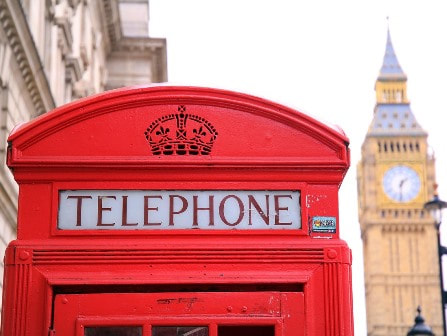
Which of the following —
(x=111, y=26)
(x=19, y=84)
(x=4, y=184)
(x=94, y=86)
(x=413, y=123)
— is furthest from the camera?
(x=413, y=123)

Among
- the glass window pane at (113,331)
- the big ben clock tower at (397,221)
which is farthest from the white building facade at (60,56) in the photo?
the big ben clock tower at (397,221)

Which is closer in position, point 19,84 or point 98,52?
point 19,84

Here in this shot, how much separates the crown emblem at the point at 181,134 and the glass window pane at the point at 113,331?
0.66 metres

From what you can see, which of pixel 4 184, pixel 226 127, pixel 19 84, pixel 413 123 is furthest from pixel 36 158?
pixel 413 123

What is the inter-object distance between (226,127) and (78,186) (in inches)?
23.1

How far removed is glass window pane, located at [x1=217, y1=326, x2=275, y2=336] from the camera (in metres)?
3.53

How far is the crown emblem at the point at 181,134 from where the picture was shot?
3.71 meters

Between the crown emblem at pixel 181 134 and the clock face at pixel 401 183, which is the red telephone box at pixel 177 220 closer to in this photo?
the crown emblem at pixel 181 134

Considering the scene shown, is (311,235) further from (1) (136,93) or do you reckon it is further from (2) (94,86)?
(2) (94,86)

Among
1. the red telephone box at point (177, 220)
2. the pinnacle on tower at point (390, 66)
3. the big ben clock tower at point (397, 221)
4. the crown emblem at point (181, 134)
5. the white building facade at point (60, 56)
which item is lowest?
the red telephone box at point (177, 220)

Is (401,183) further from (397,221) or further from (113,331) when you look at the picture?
(113,331)

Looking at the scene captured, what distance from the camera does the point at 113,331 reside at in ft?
11.3

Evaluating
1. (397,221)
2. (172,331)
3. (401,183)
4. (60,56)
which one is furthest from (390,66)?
(172,331)

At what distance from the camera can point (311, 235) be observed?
3.62 metres
